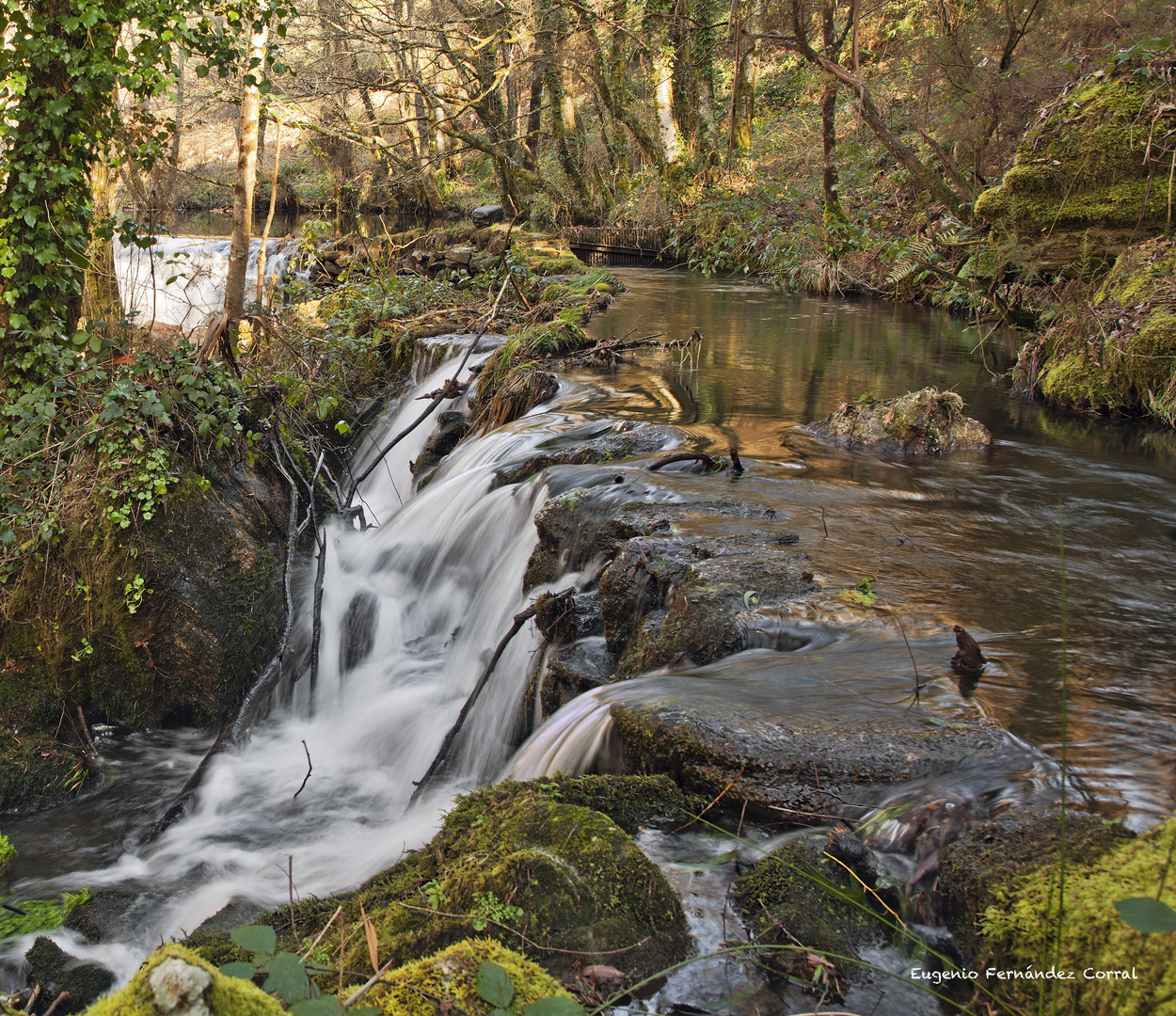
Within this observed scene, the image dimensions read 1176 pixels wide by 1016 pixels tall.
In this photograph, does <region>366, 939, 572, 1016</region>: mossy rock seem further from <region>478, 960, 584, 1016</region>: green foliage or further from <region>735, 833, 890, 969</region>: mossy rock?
<region>735, 833, 890, 969</region>: mossy rock

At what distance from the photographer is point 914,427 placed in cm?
758

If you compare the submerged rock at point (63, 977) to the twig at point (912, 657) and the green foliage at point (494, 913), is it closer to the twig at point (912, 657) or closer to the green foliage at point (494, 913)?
the green foliage at point (494, 913)

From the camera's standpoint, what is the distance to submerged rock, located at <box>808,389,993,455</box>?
7578mm

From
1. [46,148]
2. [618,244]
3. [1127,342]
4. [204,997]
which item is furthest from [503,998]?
[618,244]

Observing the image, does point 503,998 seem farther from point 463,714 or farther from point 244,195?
point 244,195

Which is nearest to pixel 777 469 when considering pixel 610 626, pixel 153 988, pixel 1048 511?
pixel 1048 511

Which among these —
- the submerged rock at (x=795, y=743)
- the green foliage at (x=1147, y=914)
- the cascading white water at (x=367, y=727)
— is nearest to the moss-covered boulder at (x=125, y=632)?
the cascading white water at (x=367, y=727)

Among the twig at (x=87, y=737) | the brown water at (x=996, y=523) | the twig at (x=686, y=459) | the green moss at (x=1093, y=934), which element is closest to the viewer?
the green moss at (x=1093, y=934)

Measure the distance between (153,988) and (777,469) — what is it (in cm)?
579

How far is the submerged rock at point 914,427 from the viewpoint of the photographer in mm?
7578

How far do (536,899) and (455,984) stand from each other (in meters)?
0.51

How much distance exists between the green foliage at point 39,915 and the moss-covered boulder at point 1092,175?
32.0ft

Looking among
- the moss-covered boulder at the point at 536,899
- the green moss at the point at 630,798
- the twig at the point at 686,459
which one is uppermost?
the twig at the point at 686,459

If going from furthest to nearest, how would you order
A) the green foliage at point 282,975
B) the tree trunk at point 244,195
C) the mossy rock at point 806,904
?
the tree trunk at point 244,195 < the mossy rock at point 806,904 < the green foliage at point 282,975
